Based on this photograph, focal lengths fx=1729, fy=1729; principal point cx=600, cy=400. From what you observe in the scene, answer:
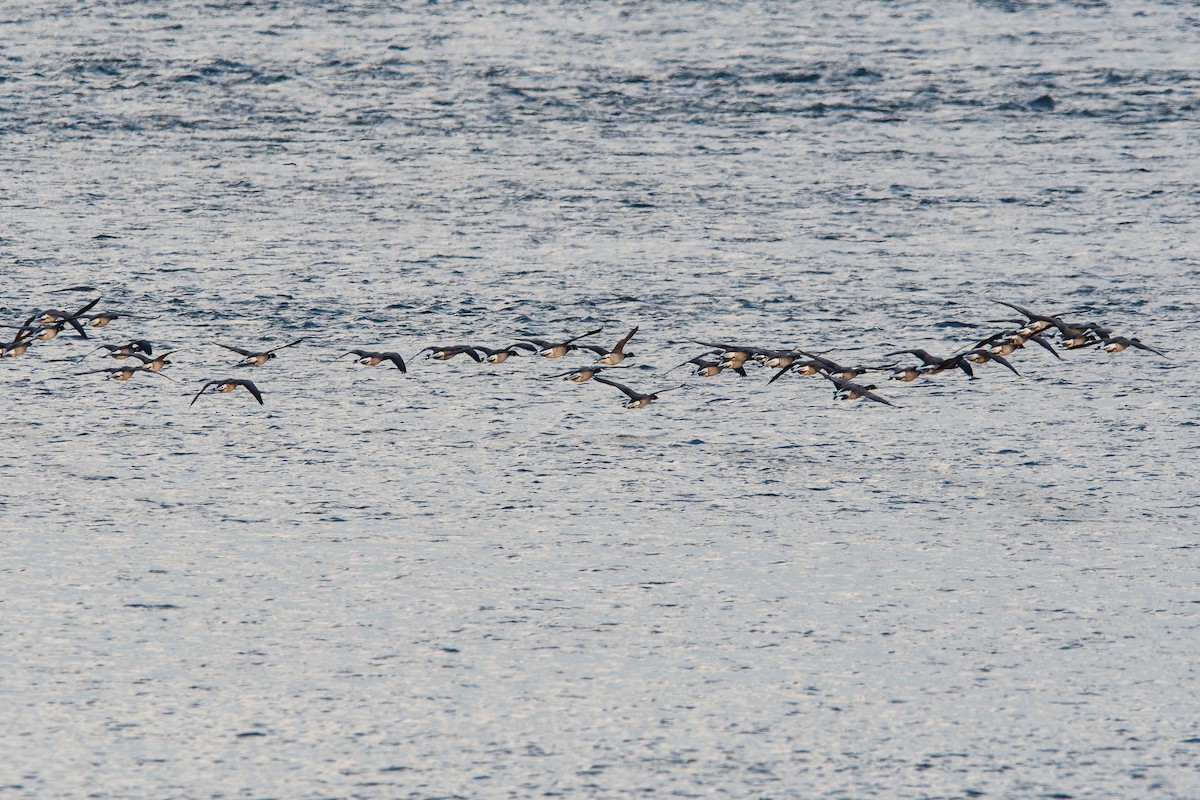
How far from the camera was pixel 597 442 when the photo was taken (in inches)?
434

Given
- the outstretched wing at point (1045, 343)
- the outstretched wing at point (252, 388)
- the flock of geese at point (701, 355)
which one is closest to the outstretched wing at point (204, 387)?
the flock of geese at point (701, 355)

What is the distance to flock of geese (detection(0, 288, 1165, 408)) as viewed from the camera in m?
12.0

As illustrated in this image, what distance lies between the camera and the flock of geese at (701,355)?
1201 centimetres

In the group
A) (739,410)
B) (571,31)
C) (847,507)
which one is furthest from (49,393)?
(571,31)

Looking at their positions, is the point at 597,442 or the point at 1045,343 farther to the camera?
the point at 1045,343

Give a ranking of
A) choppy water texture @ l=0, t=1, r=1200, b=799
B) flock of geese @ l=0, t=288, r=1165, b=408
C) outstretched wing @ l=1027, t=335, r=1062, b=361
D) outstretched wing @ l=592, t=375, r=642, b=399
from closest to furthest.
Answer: choppy water texture @ l=0, t=1, r=1200, b=799 < outstretched wing @ l=592, t=375, r=642, b=399 < flock of geese @ l=0, t=288, r=1165, b=408 < outstretched wing @ l=1027, t=335, r=1062, b=361

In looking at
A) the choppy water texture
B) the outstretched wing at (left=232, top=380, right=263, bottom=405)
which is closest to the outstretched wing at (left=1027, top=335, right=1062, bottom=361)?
the choppy water texture

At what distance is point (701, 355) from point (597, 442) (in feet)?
6.16

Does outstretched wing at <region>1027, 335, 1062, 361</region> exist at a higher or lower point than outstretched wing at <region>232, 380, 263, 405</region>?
lower

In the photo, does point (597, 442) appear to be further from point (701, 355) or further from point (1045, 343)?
point (1045, 343)

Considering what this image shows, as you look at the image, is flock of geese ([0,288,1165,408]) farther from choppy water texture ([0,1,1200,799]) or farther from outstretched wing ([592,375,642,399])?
choppy water texture ([0,1,1200,799])

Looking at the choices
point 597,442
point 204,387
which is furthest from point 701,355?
point 204,387

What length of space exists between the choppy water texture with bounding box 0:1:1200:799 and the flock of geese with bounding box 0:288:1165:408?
0.45 feet

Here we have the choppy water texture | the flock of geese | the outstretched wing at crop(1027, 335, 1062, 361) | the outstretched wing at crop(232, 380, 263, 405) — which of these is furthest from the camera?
the outstretched wing at crop(1027, 335, 1062, 361)
